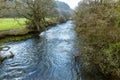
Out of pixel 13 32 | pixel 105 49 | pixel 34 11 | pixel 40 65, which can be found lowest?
pixel 40 65

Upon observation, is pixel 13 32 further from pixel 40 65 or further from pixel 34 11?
pixel 40 65

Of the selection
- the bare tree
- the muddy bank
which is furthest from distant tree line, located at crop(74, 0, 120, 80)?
the bare tree

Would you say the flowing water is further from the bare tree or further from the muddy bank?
the bare tree

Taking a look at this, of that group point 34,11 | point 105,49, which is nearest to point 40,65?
point 105,49

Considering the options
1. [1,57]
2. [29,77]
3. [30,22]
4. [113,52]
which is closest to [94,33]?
[113,52]

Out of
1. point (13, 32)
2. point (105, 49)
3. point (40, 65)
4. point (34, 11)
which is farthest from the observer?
point (34, 11)

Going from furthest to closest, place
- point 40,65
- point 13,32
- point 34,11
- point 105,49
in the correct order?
point 34,11 → point 13,32 → point 40,65 → point 105,49

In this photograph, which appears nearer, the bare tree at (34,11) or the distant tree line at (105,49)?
the distant tree line at (105,49)

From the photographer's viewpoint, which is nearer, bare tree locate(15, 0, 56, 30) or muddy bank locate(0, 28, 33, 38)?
muddy bank locate(0, 28, 33, 38)

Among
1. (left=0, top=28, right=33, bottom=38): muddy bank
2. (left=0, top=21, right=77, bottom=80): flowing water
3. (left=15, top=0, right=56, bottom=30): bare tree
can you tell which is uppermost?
(left=15, top=0, right=56, bottom=30): bare tree

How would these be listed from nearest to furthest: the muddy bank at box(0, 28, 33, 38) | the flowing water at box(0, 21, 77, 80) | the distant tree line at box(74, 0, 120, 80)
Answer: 1. the distant tree line at box(74, 0, 120, 80)
2. the flowing water at box(0, 21, 77, 80)
3. the muddy bank at box(0, 28, 33, 38)

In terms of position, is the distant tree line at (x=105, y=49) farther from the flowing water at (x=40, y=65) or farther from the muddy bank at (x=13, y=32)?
the muddy bank at (x=13, y=32)

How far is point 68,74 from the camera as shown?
48.9ft

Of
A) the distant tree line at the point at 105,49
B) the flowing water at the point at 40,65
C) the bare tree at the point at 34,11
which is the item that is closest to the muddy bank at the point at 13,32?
the bare tree at the point at 34,11
